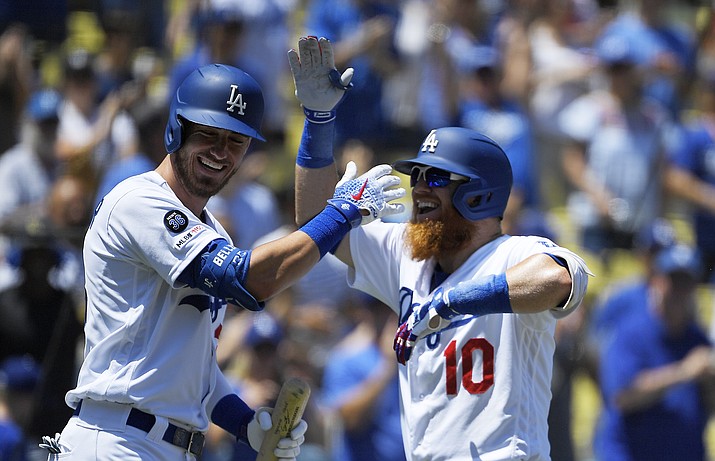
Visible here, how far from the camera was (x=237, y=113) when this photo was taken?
444 cm

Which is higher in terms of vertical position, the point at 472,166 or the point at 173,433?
the point at 472,166

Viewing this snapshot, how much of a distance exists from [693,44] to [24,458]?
6859 millimetres

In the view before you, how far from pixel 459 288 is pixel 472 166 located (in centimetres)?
64

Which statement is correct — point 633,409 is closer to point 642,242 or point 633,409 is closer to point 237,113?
point 642,242

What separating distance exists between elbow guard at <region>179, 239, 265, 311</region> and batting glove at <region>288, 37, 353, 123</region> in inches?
33.4

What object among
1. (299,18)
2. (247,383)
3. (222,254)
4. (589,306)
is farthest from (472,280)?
(299,18)

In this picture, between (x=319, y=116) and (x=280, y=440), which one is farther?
(x=319, y=116)

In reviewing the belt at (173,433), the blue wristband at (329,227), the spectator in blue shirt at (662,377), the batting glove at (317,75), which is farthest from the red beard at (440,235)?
the spectator in blue shirt at (662,377)

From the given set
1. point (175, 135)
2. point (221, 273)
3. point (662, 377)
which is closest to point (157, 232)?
point (221, 273)

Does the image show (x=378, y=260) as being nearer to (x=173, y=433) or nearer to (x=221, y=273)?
(x=221, y=273)

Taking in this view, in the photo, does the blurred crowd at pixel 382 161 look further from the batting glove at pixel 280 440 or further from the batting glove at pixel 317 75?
the batting glove at pixel 317 75

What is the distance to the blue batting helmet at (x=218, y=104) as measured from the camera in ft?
14.4

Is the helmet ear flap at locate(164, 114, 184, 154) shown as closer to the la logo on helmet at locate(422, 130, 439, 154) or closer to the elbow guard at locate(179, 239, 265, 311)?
the elbow guard at locate(179, 239, 265, 311)

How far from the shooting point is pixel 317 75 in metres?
4.77
